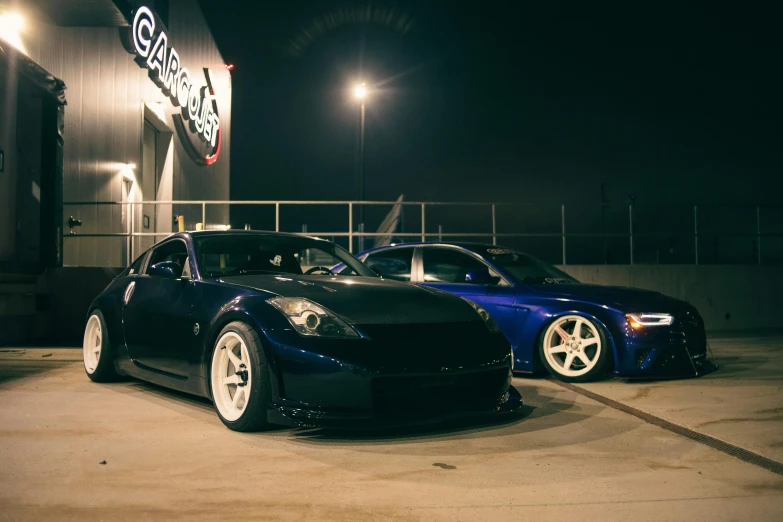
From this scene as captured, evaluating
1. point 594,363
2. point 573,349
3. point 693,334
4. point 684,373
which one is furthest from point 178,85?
point 684,373

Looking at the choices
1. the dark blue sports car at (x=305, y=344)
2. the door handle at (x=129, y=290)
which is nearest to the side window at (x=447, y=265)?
the dark blue sports car at (x=305, y=344)

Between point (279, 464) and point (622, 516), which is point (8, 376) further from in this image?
point (622, 516)

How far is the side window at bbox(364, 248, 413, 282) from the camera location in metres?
8.73

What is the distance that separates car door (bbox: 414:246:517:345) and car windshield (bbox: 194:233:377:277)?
162cm

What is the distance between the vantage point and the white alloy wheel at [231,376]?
16.6 ft

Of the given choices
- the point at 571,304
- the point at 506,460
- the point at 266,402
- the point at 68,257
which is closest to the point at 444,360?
the point at 506,460

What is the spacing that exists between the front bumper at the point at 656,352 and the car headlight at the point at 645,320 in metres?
0.04

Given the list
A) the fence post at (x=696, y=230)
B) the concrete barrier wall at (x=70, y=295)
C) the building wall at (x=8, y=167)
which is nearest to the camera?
the building wall at (x=8, y=167)

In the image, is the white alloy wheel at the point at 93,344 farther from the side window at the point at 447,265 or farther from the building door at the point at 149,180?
the building door at the point at 149,180

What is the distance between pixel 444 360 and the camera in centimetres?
489

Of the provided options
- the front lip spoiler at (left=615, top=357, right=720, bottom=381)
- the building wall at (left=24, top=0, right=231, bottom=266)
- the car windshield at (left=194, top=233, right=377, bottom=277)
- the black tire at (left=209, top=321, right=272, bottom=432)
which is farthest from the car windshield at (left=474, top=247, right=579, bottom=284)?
the building wall at (left=24, top=0, right=231, bottom=266)

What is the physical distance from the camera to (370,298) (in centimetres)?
522

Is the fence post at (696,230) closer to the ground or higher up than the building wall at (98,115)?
closer to the ground

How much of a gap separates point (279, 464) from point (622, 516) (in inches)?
70.6
